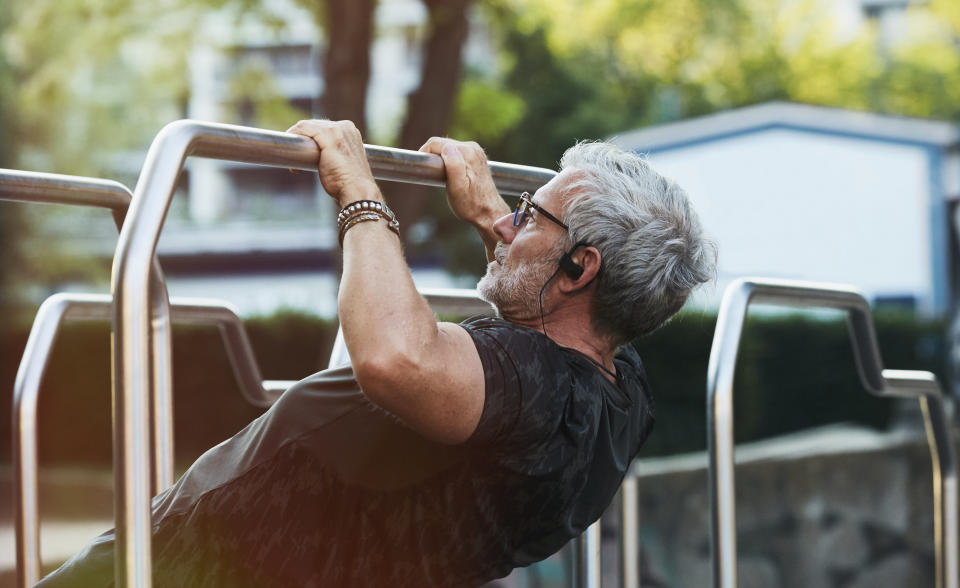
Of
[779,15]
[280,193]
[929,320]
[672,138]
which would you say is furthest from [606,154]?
[280,193]

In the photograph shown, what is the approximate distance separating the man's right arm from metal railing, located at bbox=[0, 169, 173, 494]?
0.49 meters

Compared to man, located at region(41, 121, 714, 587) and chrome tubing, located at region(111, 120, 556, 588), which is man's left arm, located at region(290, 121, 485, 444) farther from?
chrome tubing, located at region(111, 120, 556, 588)

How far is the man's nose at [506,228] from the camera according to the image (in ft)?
6.29

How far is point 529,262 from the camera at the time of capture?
1.85 m

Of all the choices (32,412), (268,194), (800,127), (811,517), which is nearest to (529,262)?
(32,412)

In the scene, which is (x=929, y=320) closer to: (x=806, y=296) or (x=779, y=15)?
(x=806, y=296)

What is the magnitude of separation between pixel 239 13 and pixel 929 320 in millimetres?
6898

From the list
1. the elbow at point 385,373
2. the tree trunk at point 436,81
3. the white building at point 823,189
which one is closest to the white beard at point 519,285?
the elbow at point 385,373

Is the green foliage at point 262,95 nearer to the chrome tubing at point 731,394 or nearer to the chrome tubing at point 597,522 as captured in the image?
the chrome tubing at point 597,522

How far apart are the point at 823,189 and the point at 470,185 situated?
1313 cm

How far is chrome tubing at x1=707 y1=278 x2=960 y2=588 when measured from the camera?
2055mm

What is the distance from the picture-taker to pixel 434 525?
1.62m

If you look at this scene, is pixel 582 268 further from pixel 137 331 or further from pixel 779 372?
pixel 779 372

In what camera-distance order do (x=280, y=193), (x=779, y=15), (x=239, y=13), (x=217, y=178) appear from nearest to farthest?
(x=239, y=13)
(x=779, y=15)
(x=280, y=193)
(x=217, y=178)
